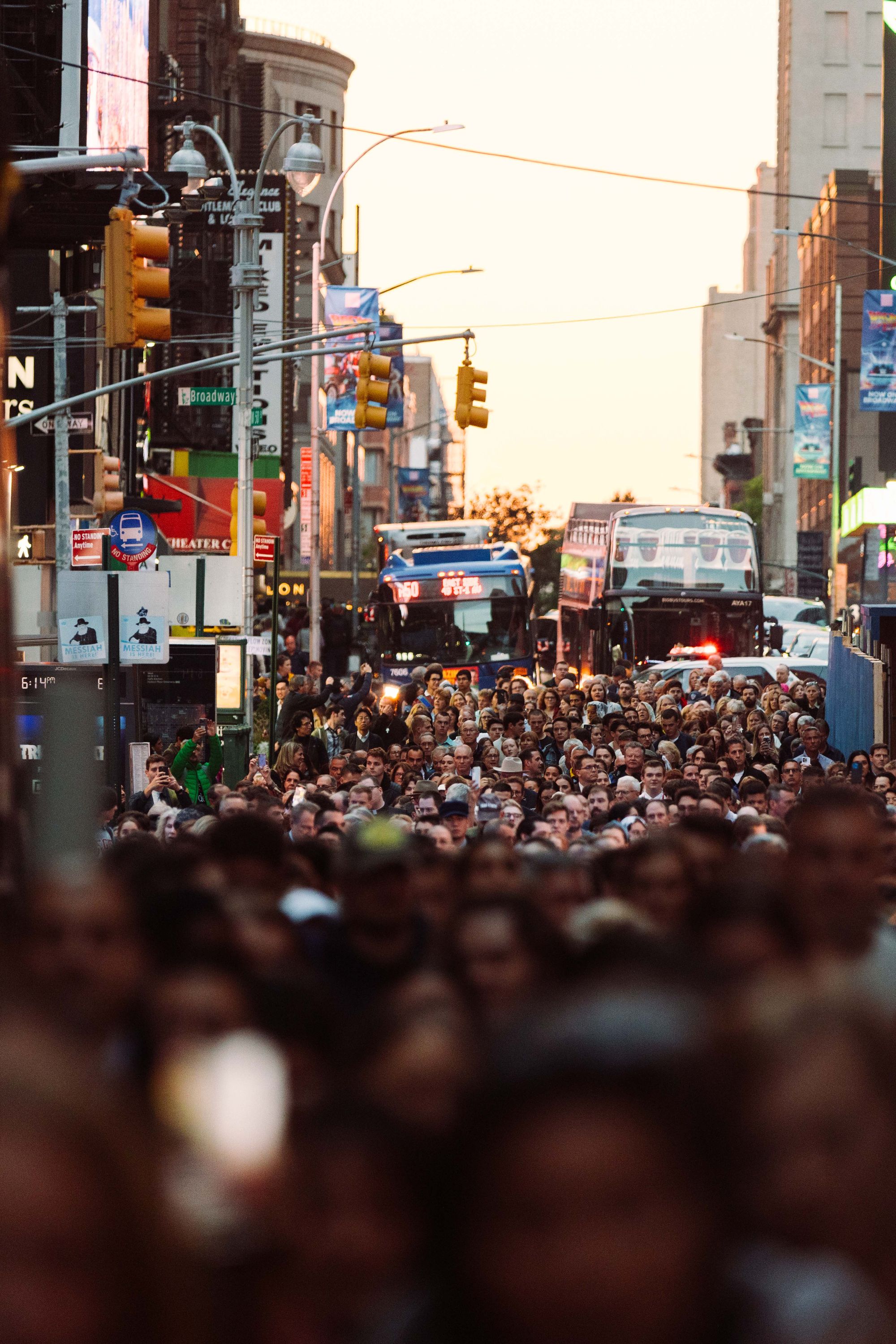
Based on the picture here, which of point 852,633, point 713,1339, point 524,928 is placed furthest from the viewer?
point 852,633

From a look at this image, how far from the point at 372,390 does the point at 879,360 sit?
19.1m

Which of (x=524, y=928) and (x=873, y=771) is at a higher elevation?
(x=524, y=928)

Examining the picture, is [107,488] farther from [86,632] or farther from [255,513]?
[86,632]

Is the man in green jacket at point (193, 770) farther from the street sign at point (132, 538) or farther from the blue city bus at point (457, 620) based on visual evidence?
the blue city bus at point (457, 620)

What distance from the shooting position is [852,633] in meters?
26.2

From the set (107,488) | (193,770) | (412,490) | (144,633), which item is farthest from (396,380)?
(193,770)

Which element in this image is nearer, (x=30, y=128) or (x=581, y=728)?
(x=581, y=728)

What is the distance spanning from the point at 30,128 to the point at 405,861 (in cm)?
2963

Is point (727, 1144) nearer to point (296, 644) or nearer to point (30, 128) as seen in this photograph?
point (30, 128)

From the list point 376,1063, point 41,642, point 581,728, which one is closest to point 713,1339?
point 376,1063

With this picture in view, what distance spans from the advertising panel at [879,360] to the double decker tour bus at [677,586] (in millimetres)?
6944

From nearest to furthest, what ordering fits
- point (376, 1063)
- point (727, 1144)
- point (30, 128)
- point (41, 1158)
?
1. point (41, 1158)
2. point (727, 1144)
3. point (376, 1063)
4. point (30, 128)

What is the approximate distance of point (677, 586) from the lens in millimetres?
35094

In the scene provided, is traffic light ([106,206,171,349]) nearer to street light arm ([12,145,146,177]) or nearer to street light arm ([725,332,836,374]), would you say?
street light arm ([12,145,146,177])
